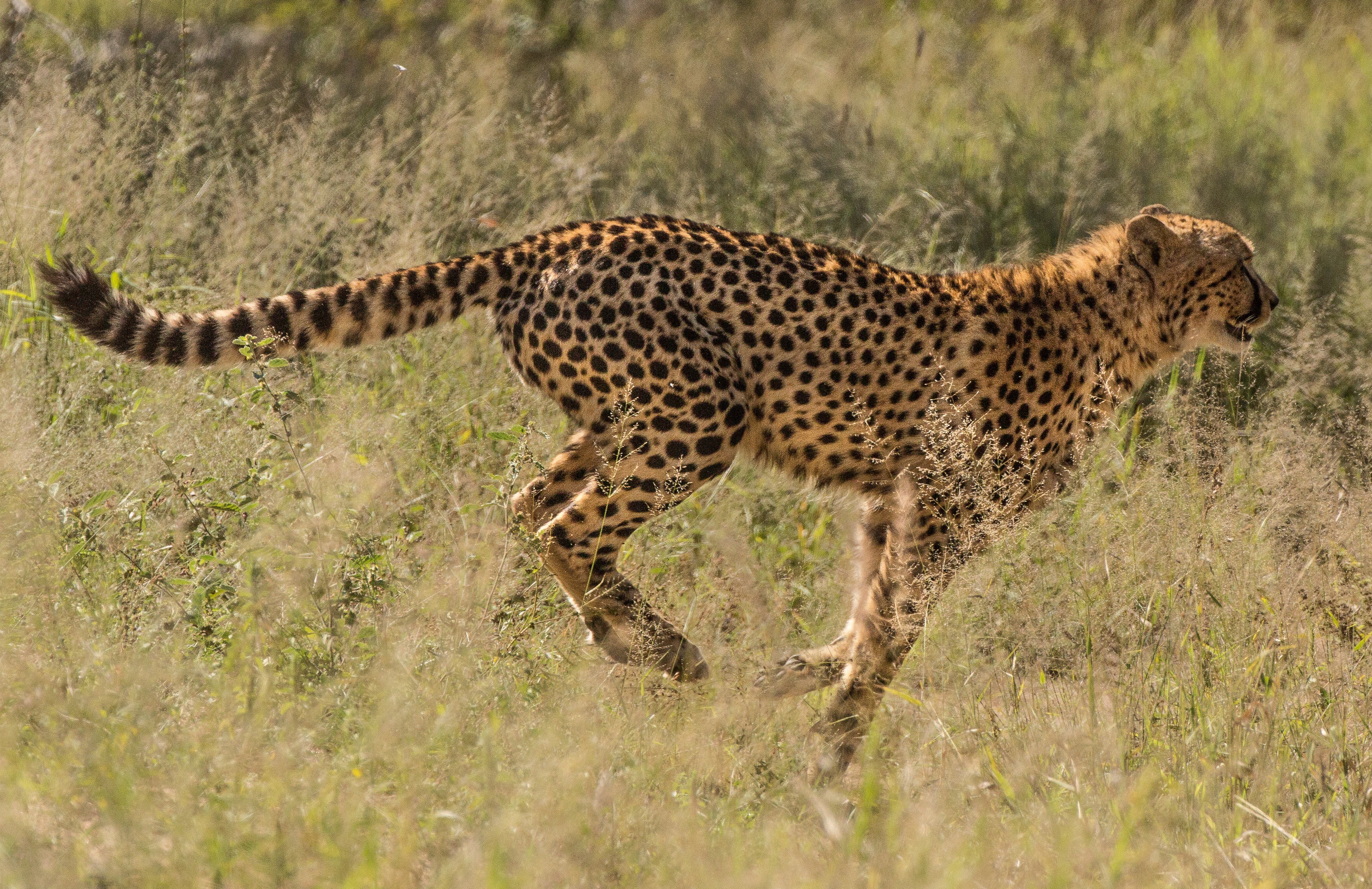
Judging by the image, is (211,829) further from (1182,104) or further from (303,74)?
(1182,104)

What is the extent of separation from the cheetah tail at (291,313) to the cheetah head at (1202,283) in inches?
88.6

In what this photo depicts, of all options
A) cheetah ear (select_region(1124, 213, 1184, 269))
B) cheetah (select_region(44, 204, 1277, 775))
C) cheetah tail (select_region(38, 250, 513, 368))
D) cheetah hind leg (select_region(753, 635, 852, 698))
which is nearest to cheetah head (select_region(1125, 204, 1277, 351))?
cheetah ear (select_region(1124, 213, 1184, 269))

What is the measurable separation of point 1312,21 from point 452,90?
6792mm

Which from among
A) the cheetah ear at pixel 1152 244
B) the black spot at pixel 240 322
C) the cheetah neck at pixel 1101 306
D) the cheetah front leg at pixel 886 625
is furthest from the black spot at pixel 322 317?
the cheetah ear at pixel 1152 244

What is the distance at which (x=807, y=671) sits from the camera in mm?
4277

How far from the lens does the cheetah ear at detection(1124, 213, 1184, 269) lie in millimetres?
4828

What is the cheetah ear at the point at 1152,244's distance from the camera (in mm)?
4828

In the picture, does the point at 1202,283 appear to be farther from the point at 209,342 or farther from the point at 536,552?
the point at 209,342

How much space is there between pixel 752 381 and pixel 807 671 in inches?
35.4

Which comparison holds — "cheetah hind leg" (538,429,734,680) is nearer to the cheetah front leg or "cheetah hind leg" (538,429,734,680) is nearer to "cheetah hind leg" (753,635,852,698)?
"cheetah hind leg" (753,635,852,698)

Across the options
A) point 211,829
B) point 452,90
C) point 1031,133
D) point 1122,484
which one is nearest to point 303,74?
point 452,90

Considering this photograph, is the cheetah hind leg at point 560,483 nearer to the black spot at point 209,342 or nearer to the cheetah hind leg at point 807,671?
the cheetah hind leg at point 807,671

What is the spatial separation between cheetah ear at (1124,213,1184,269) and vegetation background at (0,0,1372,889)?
1.55 ft

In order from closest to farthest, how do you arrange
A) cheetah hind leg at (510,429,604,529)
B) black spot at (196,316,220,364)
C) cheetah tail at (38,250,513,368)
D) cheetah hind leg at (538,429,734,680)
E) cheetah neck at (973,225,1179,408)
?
1. cheetah tail at (38,250,513,368)
2. black spot at (196,316,220,364)
3. cheetah hind leg at (538,429,734,680)
4. cheetah hind leg at (510,429,604,529)
5. cheetah neck at (973,225,1179,408)
